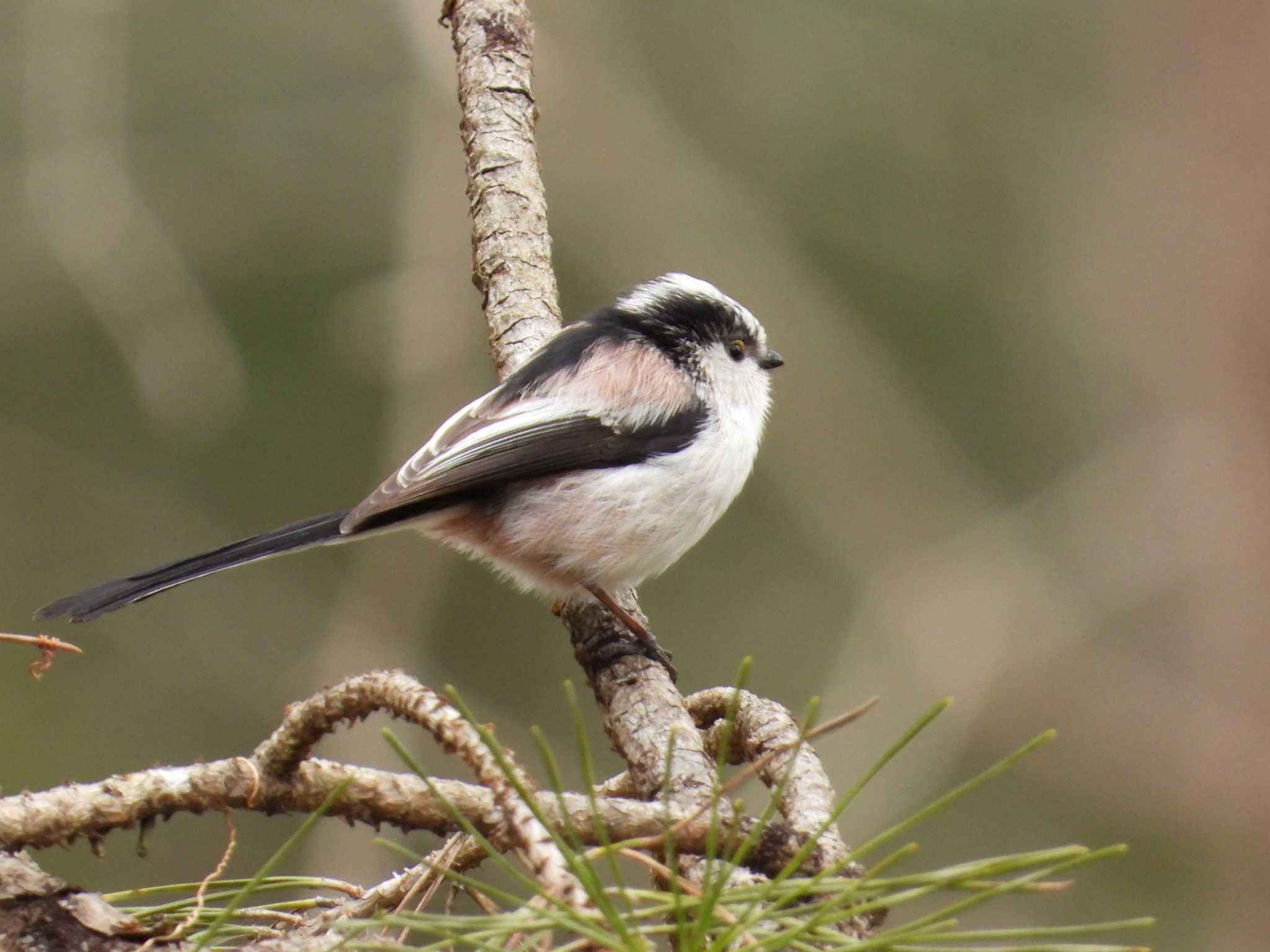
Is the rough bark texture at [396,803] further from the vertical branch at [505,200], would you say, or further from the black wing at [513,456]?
the vertical branch at [505,200]

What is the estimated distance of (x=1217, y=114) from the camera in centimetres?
501

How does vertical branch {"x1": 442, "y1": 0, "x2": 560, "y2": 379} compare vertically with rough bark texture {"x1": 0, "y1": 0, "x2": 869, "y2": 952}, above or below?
above

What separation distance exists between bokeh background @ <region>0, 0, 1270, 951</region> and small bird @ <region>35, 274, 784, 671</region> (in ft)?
3.81

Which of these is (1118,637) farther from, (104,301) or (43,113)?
(43,113)

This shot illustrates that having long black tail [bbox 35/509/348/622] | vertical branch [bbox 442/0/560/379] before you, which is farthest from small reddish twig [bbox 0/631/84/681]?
vertical branch [bbox 442/0/560/379]

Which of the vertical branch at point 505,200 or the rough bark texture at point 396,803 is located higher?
the vertical branch at point 505,200

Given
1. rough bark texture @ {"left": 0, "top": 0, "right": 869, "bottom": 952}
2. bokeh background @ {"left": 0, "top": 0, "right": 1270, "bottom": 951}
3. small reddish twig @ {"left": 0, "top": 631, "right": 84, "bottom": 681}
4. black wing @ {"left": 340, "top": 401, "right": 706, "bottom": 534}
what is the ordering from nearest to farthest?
1. rough bark texture @ {"left": 0, "top": 0, "right": 869, "bottom": 952}
2. small reddish twig @ {"left": 0, "top": 631, "right": 84, "bottom": 681}
3. black wing @ {"left": 340, "top": 401, "right": 706, "bottom": 534}
4. bokeh background @ {"left": 0, "top": 0, "right": 1270, "bottom": 951}

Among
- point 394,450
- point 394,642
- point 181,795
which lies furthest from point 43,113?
point 181,795

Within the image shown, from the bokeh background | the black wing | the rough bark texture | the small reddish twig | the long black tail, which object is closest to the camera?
the rough bark texture

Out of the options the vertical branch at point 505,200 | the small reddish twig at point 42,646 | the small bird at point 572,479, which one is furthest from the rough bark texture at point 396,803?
the vertical branch at point 505,200

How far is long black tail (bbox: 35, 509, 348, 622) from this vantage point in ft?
6.87

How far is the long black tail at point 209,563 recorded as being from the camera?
209 cm

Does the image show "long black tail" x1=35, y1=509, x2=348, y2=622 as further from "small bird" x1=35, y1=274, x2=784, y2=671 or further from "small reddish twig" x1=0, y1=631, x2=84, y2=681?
"small reddish twig" x1=0, y1=631, x2=84, y2=681

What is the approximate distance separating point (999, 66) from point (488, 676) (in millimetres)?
3432
